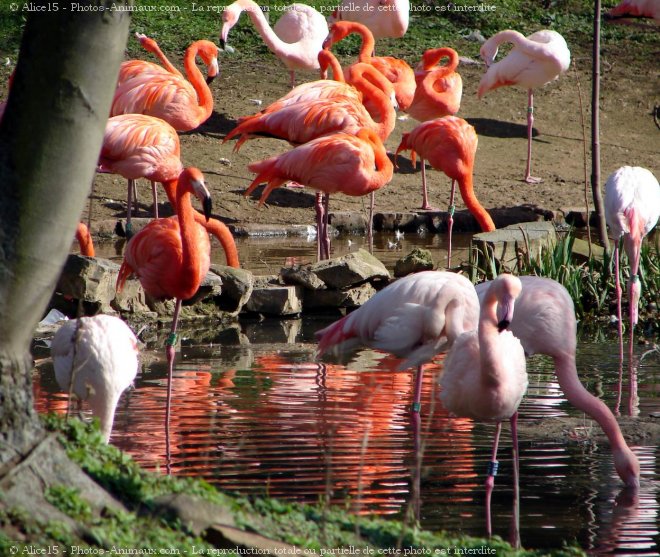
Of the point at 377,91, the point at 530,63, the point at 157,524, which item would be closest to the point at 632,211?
the point at 377,91

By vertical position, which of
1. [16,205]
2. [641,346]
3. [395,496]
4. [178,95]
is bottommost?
[395,496]

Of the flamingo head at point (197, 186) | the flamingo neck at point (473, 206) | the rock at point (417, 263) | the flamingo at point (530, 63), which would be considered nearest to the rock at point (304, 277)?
the rock at point (417, 263)

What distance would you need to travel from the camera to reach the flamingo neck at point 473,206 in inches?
325

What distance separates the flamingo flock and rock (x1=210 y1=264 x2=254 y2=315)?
14cm

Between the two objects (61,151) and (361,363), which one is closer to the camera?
(61,151)

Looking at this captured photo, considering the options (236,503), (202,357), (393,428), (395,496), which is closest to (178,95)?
(202,357)

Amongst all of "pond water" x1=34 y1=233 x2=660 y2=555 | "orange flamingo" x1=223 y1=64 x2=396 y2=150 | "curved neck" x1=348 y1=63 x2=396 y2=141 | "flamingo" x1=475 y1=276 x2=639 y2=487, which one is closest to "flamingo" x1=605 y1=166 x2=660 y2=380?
"pond water" x1=34 y1=233 x2=660 y2=555

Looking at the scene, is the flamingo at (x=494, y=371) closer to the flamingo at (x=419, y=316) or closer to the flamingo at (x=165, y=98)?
the flamingo at (x=419, y=316)

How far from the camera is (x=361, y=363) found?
6.15 meters

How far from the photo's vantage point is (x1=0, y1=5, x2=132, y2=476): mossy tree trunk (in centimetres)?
252

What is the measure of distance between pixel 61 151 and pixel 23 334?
1.48 ft

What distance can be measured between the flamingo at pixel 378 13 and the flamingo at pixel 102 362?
9813 mm

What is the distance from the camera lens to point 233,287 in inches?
286

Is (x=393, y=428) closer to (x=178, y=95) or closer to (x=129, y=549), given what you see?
(x=129, y=549)
